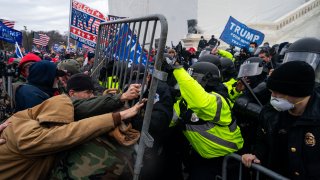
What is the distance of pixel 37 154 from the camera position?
225 centimetres

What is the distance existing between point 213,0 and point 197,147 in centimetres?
2841

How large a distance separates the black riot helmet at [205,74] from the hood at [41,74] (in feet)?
5.11

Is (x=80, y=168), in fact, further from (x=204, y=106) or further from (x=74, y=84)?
(x=204, y=106)

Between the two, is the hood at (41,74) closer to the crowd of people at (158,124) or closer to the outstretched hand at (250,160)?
the crowd of people at (158,124)

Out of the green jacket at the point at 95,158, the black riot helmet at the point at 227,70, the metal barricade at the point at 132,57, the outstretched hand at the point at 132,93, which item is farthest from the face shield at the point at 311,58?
the green jacket at the point at 95,158

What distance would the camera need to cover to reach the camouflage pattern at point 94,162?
7.39ft

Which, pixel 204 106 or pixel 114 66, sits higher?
pixel 114 66

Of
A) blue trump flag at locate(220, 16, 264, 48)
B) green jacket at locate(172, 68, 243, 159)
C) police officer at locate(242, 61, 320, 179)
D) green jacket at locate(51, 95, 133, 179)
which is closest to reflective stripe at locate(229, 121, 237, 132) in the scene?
green jacket at locate(172, 68, 243, 159)

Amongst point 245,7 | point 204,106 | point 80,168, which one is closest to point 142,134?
point 80,168

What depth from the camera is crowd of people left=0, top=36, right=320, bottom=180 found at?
7.42 ft

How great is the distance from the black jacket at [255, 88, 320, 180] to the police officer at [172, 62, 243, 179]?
0.44 m

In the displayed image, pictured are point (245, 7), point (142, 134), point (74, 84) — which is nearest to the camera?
point (142, 134)

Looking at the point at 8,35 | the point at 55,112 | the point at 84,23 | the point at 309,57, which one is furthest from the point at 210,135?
the point at 8,35

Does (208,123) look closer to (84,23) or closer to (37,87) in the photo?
(37,87)
